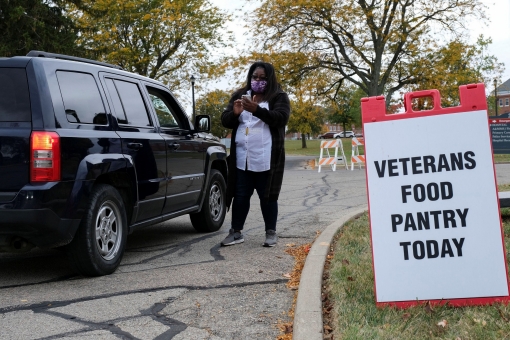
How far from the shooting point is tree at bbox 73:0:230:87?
3325 centimetres

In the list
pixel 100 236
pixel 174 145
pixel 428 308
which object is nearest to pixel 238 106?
pixel 174 145

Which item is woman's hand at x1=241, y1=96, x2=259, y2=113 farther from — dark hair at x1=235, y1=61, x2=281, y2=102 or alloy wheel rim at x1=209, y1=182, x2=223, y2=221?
alloy wheel rim at x1=209, y1=182, x2=223, y2=221

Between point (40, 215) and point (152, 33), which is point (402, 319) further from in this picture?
point (152, 33)

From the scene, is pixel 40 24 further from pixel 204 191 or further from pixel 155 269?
pixel 155 269

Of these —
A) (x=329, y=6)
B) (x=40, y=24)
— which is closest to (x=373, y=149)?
(x=329, y=6)

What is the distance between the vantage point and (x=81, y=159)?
466cm

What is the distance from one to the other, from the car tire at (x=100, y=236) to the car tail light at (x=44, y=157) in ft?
1.53

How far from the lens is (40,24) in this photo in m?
27.2

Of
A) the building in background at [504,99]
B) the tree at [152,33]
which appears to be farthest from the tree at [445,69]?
the building in background at [504,99]

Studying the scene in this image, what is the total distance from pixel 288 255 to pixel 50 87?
8.77ft

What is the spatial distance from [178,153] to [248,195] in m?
0.87

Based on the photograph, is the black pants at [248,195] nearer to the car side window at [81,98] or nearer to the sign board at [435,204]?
the car side window at [81,98]

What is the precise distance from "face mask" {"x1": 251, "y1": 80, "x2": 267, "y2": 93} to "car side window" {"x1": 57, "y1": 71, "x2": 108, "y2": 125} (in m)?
1.61

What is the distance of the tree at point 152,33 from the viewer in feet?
109
